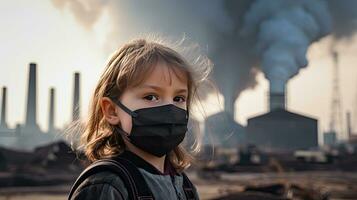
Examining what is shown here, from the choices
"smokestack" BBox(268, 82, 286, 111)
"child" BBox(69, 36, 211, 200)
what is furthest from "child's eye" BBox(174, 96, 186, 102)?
"smokestack" BBox(268, 82, 286, 111)

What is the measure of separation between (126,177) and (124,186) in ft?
0.07

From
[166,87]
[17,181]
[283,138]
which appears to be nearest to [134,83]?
[166,87]

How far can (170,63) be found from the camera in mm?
1162

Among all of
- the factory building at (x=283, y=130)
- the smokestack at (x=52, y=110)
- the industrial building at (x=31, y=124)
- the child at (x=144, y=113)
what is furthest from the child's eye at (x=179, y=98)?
the smokestack at (x=52, y=110)

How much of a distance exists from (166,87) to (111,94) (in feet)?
0.47

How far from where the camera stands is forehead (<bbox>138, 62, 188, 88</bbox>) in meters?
1.11

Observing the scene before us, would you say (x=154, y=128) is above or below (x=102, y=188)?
above

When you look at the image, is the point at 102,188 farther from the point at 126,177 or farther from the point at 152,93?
the point at 152,93

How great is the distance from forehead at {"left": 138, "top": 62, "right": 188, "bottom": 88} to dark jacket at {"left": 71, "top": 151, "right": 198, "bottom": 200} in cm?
19

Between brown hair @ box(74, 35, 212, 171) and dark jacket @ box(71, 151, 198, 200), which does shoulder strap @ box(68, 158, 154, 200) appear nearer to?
dark jacket @ box(71, 151, 198, 200)

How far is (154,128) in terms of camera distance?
3.73 feet

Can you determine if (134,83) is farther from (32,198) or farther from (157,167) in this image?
(32,198)

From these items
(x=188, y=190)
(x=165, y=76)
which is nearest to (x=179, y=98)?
(x=165, y=76)

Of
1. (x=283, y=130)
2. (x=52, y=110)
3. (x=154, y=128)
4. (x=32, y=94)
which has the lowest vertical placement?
(x=283, y=130)
